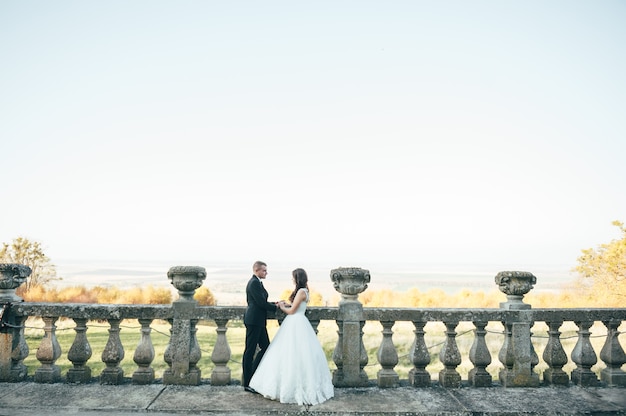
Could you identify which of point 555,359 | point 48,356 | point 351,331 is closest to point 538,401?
point 555,359

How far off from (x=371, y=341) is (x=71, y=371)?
826 inches

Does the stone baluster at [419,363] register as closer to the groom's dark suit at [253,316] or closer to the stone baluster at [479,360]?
the stone baluster at [479,360]

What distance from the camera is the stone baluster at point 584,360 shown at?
693 cm

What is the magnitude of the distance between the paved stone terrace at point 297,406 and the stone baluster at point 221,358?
13 centimetres

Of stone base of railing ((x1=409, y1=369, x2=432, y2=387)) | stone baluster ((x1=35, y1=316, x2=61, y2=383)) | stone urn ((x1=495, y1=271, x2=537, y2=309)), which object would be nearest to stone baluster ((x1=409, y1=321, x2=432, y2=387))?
stone base of railing ((x1=409, y1=369, x2=432, y2=387))

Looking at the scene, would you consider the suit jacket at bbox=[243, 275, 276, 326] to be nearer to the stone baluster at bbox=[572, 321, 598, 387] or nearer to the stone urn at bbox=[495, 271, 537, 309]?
the stone urn at bbox=[495, 271, 537, 309]

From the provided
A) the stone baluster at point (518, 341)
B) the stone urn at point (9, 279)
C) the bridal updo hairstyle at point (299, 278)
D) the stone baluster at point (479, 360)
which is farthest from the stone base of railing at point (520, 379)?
the stone urn at point (9, 279)

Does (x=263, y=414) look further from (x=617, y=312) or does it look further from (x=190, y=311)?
(x=617, y=312)

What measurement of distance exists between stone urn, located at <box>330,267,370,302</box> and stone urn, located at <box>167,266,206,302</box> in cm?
203

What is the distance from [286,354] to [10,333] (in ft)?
14.1

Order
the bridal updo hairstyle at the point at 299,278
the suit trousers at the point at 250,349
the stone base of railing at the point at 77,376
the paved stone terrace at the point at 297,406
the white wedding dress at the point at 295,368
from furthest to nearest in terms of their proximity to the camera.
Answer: the stone base of railing at the point at 77,376, the suit trousers at the point at 250,349, the bridal updo hairstyle at the point at 299,278, the white wedding dress at the point at 295,368, the paved stone terrace at the point at 297,406

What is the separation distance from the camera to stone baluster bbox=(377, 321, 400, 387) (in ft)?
22.0

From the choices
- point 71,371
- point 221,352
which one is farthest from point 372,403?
point 71,371

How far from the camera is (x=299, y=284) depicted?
6.34 m
